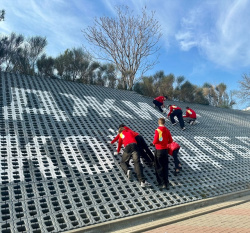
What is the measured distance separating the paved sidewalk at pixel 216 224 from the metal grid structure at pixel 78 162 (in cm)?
48

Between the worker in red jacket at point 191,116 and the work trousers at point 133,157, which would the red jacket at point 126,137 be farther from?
the worker in red jacket at point 191,116

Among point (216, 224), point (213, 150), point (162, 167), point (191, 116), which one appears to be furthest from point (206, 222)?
point (191, 116)

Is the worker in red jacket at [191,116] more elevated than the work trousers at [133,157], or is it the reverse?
the worker in red jacket at [191,116]

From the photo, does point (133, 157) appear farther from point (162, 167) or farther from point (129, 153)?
point (162, 167)

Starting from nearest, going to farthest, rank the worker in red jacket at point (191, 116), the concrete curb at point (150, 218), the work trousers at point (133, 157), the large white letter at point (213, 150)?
the concrete curb at point (150, 218) → the work trousers at point (133, 157) → the large white letter at point (213, 150) → the worker in red jacket at point (191, 116)

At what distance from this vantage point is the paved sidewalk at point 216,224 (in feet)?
12.1

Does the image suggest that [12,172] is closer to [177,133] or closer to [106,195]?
[106,195]

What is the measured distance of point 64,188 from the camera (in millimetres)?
4246

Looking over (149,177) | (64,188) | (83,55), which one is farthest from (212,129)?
(83,55)

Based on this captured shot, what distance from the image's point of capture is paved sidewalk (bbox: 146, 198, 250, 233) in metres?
3.70

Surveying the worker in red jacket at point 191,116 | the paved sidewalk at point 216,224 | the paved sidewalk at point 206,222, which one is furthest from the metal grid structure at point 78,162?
the worker in red jacket at point 191,116

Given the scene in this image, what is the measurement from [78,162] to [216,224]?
2.84 metres

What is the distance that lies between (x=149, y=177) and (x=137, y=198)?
88 centimetres

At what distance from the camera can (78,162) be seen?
5090 mm
